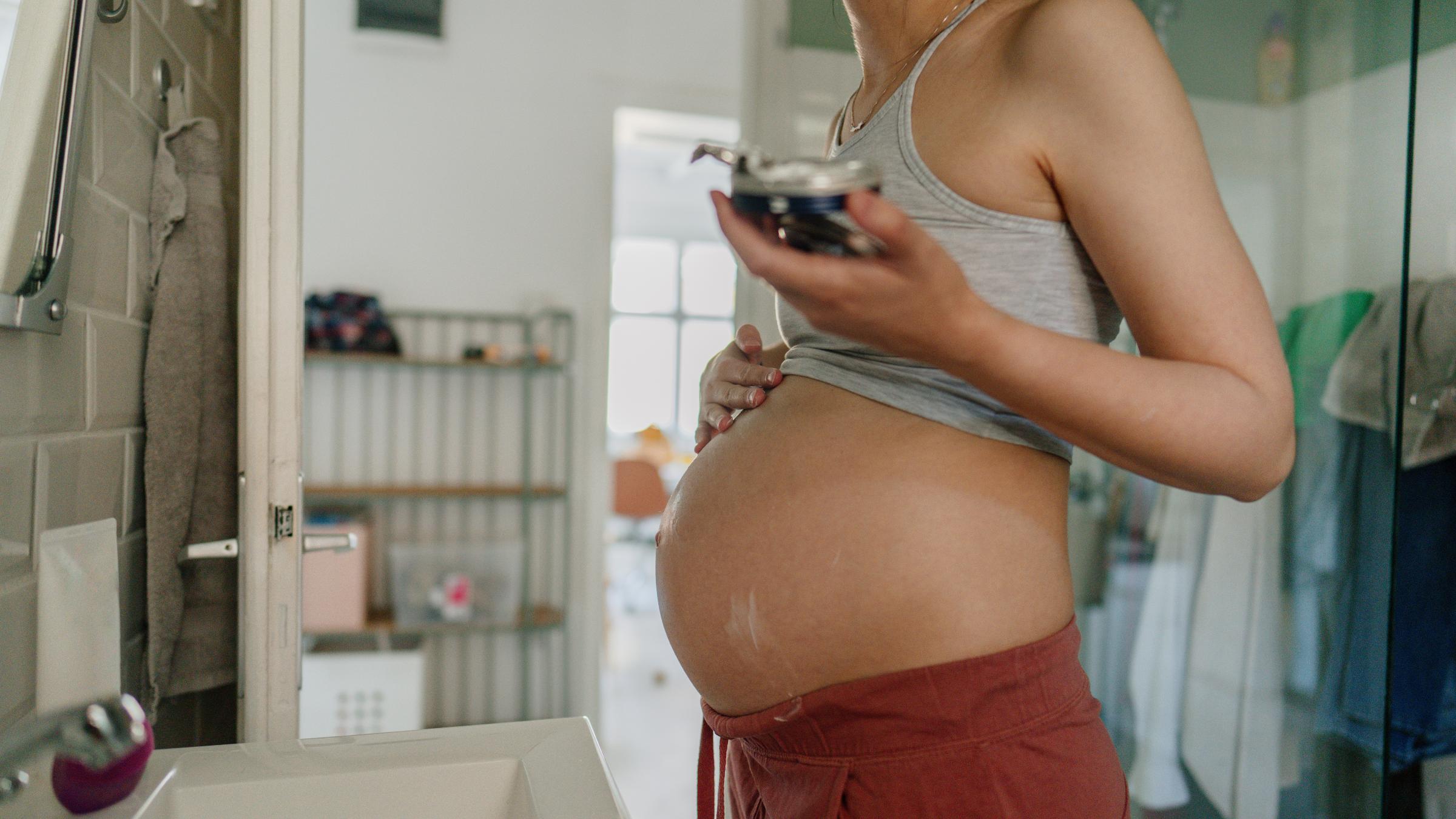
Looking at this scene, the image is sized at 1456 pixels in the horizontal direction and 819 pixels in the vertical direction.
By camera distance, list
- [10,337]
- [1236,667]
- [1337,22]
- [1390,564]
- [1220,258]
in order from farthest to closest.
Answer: [1236,667] < [1337,22] < [1390,564] < [10,337] < [1220,258]

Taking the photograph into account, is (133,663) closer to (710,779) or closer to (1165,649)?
(710,779)

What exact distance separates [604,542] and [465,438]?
0.58 m

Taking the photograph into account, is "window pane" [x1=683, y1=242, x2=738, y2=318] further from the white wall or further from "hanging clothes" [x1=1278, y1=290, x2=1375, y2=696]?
"hanging clothes" [x1=1278, y1=290, x2=1375, y2=696]

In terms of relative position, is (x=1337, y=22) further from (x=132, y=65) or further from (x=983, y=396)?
(x=132, y=65)

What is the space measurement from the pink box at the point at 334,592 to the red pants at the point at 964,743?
88.3 inches

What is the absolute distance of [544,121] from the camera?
282 cm

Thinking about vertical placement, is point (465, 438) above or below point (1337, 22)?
below

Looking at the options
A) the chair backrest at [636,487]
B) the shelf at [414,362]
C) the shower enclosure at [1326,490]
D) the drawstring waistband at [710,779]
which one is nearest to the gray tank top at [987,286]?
the drawstring waistband at [710,779]

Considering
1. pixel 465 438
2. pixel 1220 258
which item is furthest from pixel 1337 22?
pixel 465 438

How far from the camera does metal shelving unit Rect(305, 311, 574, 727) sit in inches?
105

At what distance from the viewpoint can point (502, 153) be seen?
110 inches

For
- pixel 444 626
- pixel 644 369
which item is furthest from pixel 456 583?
pixel 644 369

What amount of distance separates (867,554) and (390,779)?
374 millimetres

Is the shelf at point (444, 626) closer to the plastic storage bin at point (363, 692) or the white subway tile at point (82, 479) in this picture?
the plastic storage bin at point (363, 692)
